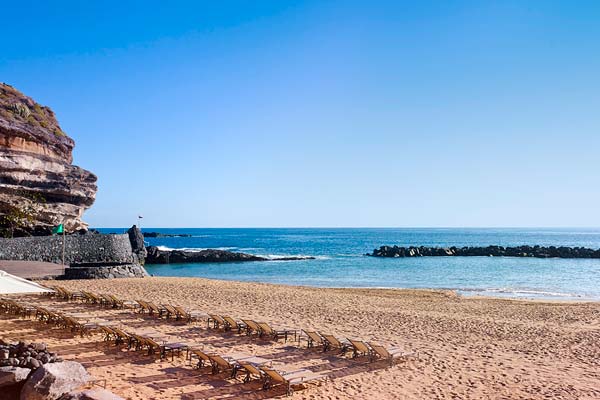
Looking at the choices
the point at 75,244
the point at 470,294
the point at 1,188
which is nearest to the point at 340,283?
the point at 470,294

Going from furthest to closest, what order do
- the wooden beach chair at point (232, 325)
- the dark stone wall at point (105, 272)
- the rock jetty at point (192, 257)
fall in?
the rock jetty at point (192, 257) < the dark stone wall at point (105, 272) < the wooden beach chair at point (232, 325)

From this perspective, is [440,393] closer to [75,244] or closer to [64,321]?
[64,321]

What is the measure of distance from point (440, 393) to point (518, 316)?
1170cm

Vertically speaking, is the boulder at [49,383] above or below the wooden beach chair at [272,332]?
above

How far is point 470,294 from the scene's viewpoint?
1164 inches

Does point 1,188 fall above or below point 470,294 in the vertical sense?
above

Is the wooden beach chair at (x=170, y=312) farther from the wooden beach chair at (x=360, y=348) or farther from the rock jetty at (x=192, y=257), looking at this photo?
the rock jetty at (x=192, y=257)

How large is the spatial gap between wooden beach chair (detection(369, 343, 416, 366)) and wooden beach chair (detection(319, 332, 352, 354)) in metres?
0.68

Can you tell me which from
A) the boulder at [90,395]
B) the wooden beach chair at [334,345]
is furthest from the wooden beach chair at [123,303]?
A: the boulder at [90,395]

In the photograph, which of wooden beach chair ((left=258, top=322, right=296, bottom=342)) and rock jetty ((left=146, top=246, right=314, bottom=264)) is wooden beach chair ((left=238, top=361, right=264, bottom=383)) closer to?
wooden beach chair ((left=258, top=322, right=296, bottom=342))

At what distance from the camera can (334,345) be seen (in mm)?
11297

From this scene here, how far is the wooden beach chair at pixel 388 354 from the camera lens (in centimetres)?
1050

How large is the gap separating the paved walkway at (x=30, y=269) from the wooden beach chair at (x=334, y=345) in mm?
20652

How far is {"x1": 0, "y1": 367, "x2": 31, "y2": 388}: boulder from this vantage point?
673 centimetres
